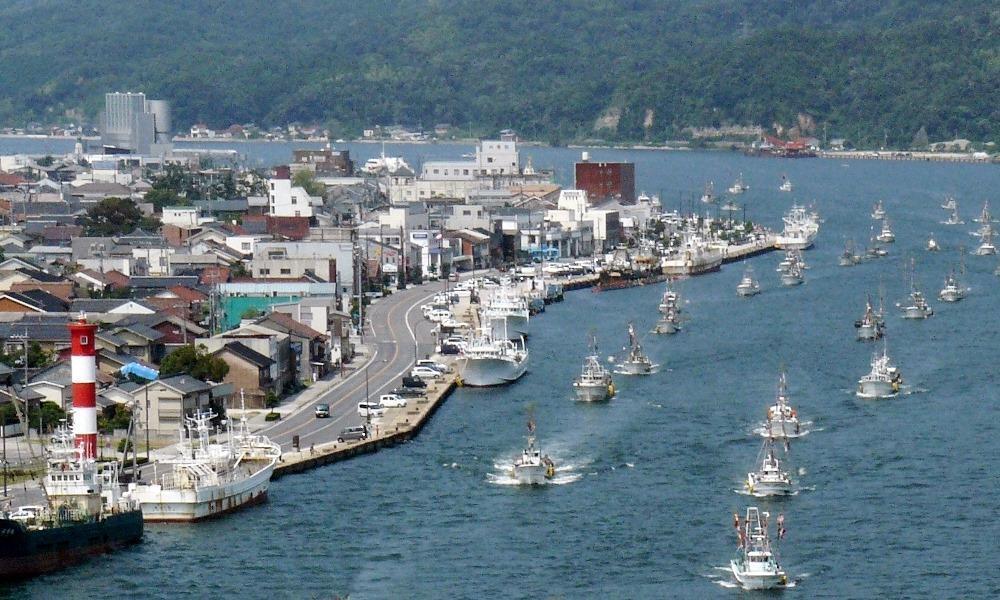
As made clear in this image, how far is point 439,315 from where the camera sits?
1062 inches

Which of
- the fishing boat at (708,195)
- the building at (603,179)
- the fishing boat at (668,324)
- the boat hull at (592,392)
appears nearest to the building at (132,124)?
the fishing boat at (708,195)

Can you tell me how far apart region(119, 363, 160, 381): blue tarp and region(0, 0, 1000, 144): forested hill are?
66.3m

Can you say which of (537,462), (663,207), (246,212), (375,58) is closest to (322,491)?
(537,462)

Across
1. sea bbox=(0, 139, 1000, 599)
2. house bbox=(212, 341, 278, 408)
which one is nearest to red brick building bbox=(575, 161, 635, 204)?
sea bbox=(0, 139, 1000, 599)

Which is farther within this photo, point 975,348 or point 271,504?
point 975,348

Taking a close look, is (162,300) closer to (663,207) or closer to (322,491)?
(322,491)

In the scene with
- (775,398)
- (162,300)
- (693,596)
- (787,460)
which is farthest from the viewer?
(162,300)

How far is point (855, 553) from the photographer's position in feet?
49.4

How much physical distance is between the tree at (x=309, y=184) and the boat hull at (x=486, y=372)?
18.6 metres

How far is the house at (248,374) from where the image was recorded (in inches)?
786

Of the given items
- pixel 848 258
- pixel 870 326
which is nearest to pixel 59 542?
pixel 870 326

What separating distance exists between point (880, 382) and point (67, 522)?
878 centimetres

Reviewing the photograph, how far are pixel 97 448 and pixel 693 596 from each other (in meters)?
5.31

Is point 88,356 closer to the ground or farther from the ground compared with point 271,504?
farther from the ground
